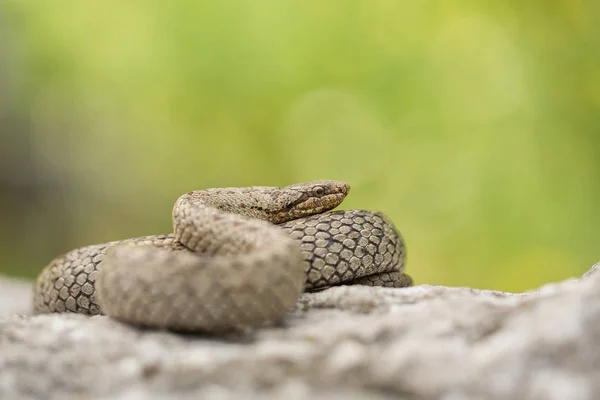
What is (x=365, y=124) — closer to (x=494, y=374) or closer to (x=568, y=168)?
(x=568, y=168)

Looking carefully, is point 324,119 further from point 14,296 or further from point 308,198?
point 308,198

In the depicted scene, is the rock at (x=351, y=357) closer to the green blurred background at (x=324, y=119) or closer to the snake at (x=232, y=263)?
the snake at (x=232, y=263)

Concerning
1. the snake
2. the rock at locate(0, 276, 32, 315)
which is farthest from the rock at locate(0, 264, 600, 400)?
the rock at locate(0, 276, 32, 315)

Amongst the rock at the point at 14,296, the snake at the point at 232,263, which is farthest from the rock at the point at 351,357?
the rock at the point at 14,296

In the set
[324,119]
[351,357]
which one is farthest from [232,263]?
[324,119]

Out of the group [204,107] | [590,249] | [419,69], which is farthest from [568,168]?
[204,107]

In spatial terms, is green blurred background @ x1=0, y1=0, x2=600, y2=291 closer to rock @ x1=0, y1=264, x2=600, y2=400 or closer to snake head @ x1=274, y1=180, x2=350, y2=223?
snake head @ x1=274, y1=180, x2=350, y2=223

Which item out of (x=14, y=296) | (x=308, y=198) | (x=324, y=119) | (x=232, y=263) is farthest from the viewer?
(x=324, y=119)
